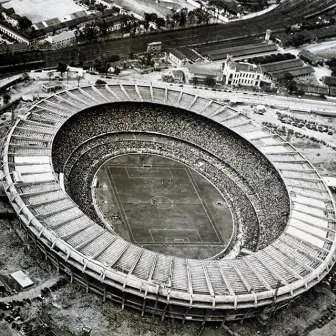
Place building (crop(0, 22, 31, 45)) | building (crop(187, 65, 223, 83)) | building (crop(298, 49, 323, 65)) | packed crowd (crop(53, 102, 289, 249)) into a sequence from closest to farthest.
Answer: packed crowd (crop(53, 102, 289, 249)) < building (crop(187, 65, 223, 83)) < building (crop(0, 22, 31, 45)) < building (crop(298, 49, 323, 65))

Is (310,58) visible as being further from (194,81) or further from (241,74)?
(194,81)

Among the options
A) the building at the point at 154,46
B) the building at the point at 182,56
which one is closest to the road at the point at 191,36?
the building at the point at 154,46

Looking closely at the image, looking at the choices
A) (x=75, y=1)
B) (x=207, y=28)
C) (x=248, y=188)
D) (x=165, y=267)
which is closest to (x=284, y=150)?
(x=248, y=188)

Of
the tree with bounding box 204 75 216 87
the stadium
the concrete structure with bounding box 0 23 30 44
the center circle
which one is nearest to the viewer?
the stadium

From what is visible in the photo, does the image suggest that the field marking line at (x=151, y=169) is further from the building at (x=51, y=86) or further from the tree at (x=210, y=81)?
the tree at (x=210, y=81)

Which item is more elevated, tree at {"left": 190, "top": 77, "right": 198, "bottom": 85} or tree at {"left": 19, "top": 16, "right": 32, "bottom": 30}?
tree at {"left": 19, "top": 16, "right": 32, "bottom": 30}

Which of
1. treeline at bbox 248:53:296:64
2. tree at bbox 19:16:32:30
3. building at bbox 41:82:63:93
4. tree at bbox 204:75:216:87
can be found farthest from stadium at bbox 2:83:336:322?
tree at bbox 19:16:32:30

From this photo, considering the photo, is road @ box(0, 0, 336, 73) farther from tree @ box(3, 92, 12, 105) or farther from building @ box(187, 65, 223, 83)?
building @ box(187, 65, 223, 83)
